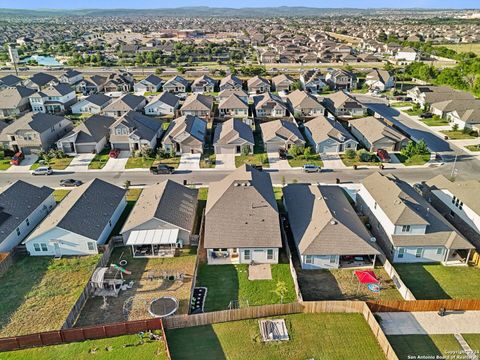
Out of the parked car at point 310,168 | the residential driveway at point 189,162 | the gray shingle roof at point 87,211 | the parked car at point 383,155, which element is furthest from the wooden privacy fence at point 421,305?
the residential driveway at point 189,162

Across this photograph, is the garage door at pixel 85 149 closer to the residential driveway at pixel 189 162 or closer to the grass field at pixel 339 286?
the residential driveway at pixel 189 162

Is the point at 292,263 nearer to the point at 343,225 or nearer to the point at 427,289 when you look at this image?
the point at 343,225

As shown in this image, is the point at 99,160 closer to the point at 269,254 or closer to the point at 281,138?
the point at 281,138

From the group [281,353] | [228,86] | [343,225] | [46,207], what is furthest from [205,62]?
[281,353]

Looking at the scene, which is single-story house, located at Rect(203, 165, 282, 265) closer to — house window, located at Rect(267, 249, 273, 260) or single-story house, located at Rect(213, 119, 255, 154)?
house window, located at Rect(267, 249, 273, 260)

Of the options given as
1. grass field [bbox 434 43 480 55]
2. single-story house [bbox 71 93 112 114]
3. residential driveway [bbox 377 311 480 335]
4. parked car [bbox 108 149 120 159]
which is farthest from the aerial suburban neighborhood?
grass field [bbox 434 43 480 55]
